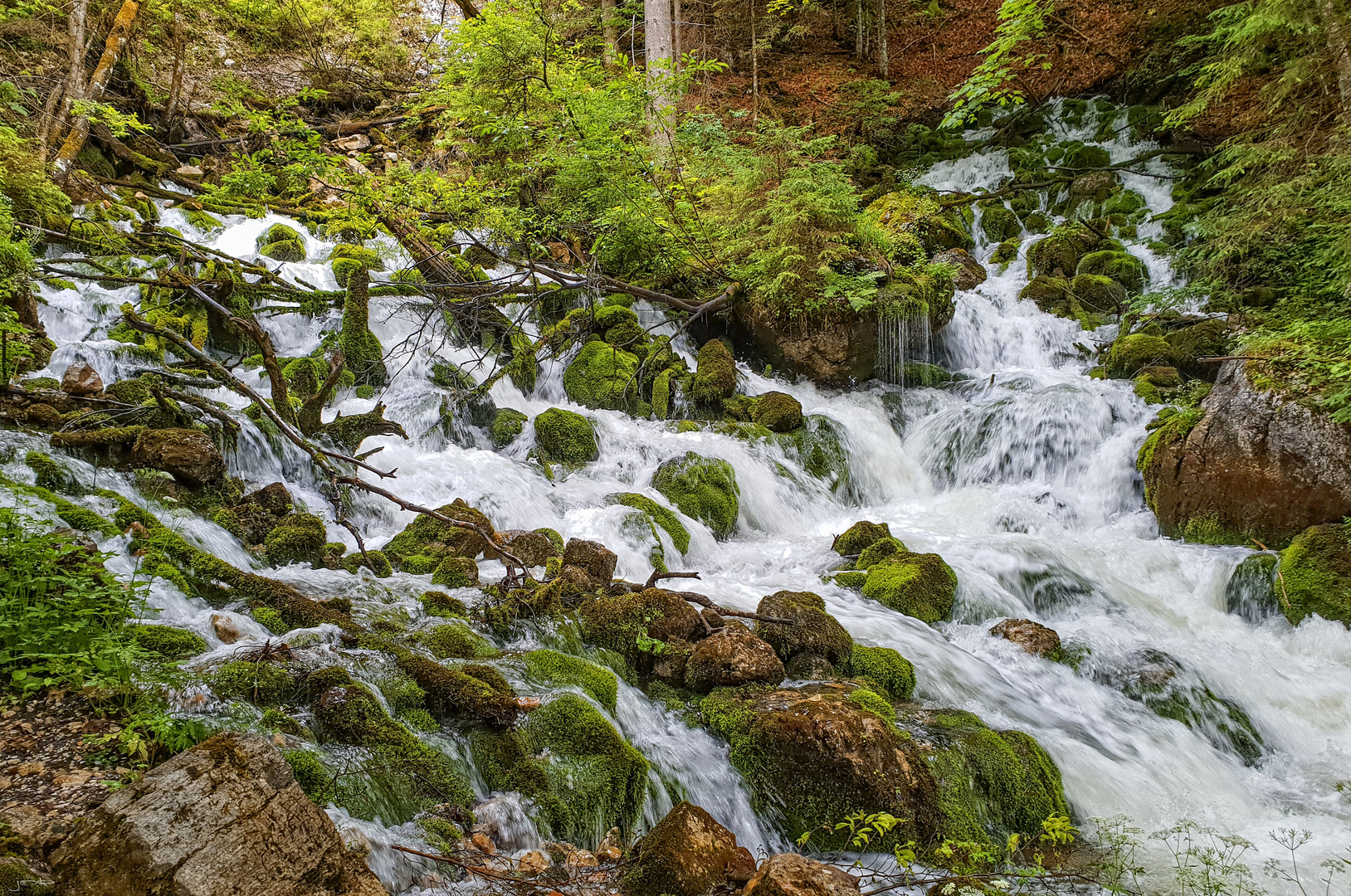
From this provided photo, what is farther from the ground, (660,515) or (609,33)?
(609,33)

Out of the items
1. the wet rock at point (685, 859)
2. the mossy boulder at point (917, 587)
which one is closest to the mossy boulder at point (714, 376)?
the mossy boulder at point (917, 587)

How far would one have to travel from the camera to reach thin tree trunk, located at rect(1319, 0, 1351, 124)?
8.41 metres

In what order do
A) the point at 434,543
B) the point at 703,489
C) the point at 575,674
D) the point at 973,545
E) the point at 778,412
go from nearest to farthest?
the point at 575,674
the point at 434,543
the point at 973,545
the point at 703,489
the point at 778,412

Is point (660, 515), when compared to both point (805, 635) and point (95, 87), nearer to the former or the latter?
point (805, 635)

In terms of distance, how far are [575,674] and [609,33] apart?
15809 millimetres

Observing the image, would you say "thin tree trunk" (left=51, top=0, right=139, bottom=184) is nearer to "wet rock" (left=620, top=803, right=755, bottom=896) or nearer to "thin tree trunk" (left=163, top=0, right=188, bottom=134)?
"thin tree trunk" (left=163, top=0, right=188, bottom=134)

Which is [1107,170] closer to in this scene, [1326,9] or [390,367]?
[1326,9]

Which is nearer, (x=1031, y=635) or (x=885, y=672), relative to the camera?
(x=885, y=672)

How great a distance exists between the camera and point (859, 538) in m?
8.00

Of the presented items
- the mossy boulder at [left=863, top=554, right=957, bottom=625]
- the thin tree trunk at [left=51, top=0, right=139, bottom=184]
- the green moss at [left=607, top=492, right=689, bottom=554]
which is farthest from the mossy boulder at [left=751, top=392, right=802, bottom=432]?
the thin tree trunk at [left=51, top=0, right=139, bottom=184]

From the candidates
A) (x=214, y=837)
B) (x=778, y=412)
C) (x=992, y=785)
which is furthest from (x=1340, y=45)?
(x=214, y=837)

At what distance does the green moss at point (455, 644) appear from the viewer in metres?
4.30

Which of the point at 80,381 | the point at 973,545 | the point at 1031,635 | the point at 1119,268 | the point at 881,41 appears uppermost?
the point at 881,41

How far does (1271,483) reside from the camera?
7312 millimetres
